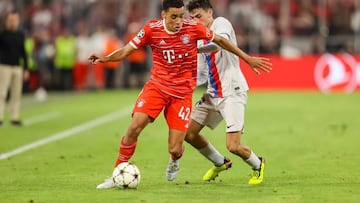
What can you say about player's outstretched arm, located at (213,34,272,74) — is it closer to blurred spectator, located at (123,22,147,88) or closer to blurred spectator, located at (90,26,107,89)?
blurred spectator, located at (90,26,107,89)

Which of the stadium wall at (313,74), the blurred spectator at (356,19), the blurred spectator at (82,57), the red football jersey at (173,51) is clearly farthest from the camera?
the blurred spectator at (82,57)

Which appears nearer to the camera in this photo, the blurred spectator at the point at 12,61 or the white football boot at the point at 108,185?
the white football boot at the point at 108,185

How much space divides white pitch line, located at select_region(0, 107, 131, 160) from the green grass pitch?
5 cm

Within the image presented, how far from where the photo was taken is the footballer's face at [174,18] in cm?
1077

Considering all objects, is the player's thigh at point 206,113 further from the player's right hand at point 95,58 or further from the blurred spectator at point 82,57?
the blurred spectator at point 82,57

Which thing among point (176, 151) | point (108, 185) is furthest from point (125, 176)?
point (176, 151)

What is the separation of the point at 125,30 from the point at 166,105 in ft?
Result: 87.2

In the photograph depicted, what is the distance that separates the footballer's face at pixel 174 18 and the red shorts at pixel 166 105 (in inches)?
30.2

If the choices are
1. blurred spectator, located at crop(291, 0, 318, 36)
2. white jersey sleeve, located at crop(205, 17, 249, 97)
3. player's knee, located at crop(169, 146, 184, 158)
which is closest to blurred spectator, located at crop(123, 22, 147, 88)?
blurred spectator, located at crop(291, 0, 318, 36)

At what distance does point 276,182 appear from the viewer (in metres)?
11.7

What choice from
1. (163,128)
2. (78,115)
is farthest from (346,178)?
(78,115)

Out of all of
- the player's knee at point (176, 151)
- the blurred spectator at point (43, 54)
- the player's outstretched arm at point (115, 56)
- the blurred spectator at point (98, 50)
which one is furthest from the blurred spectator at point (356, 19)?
the player's outstretched arm at point (115, 56)

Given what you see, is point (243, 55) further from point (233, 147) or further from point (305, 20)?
point (305, 20)

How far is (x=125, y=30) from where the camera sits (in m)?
37.6
